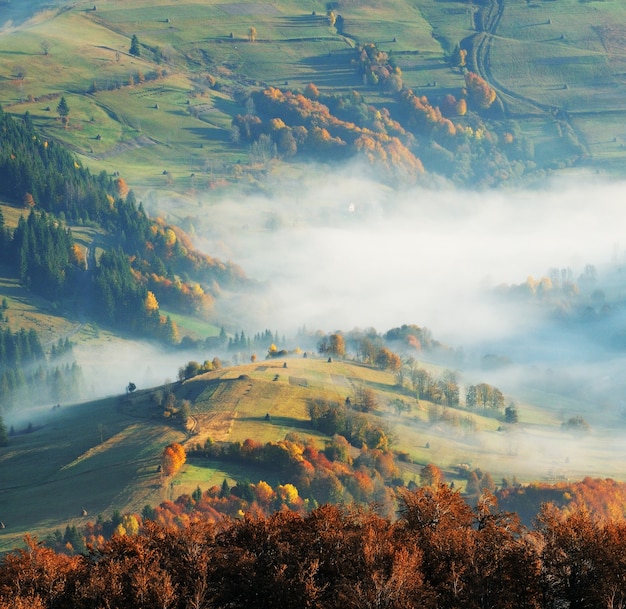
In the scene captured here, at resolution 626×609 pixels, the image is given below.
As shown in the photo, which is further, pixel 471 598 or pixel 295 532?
pixel 295 532

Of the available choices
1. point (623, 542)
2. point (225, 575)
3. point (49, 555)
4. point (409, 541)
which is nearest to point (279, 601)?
point (225, 575)

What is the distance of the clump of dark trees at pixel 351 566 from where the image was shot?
388ft

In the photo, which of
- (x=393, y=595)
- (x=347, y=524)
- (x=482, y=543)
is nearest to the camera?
(x=393, y=595)

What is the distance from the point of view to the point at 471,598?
118438mm

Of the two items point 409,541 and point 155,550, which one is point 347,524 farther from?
point 155,550

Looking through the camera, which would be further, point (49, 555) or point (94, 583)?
point (49, 555)

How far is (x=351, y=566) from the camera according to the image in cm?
12319

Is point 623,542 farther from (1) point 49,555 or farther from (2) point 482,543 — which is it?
(1) point 49,555

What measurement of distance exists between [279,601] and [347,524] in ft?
43.5

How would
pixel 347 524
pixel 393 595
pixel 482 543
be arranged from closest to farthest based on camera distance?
pixel 393 595 < pixel 482 543 < pixel 347 524

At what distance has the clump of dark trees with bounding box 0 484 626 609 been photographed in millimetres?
118312

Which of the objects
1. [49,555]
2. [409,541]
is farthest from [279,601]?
[49,555]

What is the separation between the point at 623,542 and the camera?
12056cm

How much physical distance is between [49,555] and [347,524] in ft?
100
